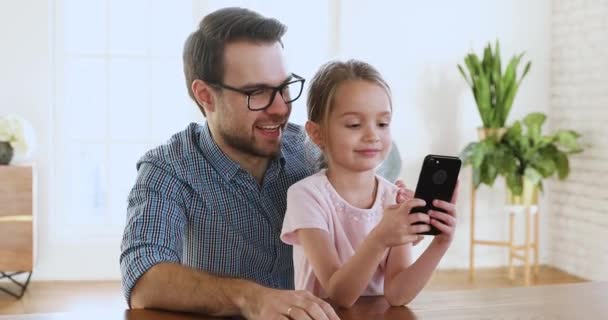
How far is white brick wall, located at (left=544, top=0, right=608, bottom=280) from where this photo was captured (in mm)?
5621

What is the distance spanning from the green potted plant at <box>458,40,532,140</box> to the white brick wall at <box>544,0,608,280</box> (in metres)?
0.54

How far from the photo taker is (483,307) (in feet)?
5.10

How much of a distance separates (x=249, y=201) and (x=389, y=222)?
2.06 ft

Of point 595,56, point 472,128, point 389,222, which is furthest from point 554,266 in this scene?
point 389,222

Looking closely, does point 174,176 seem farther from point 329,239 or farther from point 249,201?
point 329,239

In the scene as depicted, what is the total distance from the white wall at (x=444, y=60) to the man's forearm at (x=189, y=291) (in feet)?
14.1

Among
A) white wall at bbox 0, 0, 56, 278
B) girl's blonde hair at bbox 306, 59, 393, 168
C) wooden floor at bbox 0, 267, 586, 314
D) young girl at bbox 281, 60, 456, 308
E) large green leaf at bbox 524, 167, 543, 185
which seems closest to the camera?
young girl at bbox 281, 60, 456, 308

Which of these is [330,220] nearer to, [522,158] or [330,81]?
[330,81]

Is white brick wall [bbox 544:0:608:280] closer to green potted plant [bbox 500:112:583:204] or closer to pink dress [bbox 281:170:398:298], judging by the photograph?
green potted plant [bbox 500:112:583:204]

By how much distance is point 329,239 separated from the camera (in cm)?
170

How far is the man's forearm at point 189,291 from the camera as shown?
4.91 ft

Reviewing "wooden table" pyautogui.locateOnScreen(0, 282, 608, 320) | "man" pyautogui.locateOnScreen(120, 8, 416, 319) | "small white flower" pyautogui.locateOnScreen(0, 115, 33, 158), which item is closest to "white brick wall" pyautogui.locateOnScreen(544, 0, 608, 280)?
"small white flower" pyautogui.locateOnScreen(0, 115, 33, 158)

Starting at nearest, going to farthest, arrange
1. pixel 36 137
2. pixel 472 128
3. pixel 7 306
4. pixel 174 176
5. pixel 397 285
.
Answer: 1. pixel 397 285
2. pixel 174 176
3. pixel 7 306
4. pixel 36 137
5. pixel 472 128

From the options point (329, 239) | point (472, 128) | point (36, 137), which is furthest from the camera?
point (472, 128)
